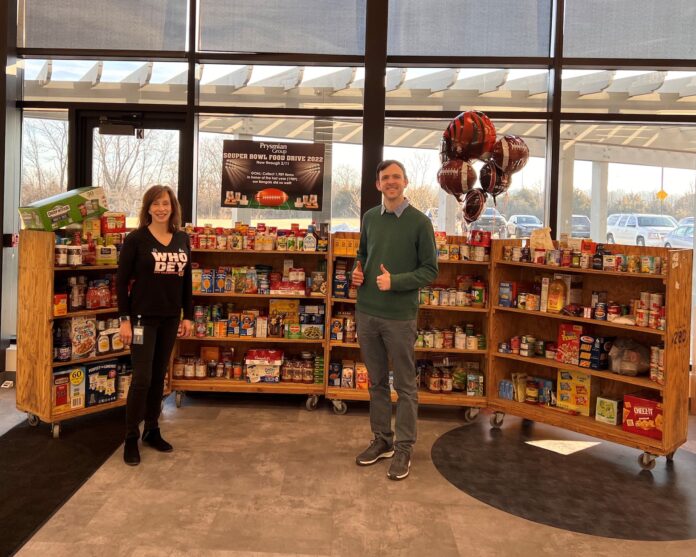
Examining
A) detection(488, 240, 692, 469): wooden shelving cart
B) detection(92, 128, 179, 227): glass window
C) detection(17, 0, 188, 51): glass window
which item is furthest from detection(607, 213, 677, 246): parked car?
detection(17, 0, 188, 51): glass window

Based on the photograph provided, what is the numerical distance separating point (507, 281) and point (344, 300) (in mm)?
1345

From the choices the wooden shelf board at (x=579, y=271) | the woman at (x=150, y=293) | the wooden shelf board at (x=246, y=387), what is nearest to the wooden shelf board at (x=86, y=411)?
the wooden shelf board at (x=246, y=387)

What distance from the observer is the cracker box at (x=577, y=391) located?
14.5ft

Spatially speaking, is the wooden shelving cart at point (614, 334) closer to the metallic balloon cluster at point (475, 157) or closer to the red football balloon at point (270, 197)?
the metallic balloon cluster at point (475, 157)

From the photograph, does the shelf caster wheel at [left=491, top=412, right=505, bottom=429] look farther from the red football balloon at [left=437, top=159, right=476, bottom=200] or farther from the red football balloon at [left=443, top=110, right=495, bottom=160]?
the red football balloon at [left=443, top=110, right=495, bottom=160]

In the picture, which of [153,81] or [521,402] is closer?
[521,402]

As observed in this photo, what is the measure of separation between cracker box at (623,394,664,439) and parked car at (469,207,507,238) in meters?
2.12

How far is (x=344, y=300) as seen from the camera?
5004 millimetres

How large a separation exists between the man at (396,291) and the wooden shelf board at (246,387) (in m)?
1.25

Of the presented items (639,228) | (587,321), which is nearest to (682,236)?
(639,228)

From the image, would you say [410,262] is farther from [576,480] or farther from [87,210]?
[87,210]

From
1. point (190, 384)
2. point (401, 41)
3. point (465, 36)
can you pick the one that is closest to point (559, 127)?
point (465, 36)

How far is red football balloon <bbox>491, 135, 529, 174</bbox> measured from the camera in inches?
174

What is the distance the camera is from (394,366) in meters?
3.74
